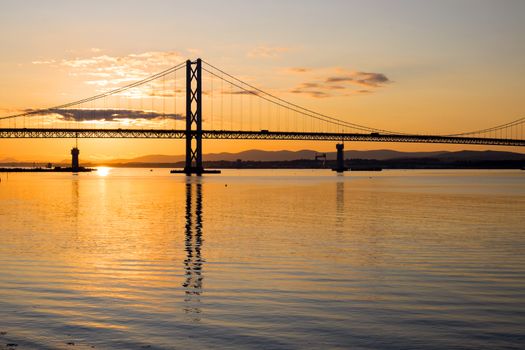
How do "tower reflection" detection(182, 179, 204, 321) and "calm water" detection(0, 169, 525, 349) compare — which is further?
"tower reflection" detection(182, 179, 204, 321)

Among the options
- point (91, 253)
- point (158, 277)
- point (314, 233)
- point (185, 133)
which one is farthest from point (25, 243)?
point (185, 133)

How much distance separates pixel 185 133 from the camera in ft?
392

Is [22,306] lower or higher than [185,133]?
lower

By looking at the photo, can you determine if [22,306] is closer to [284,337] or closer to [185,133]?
[284,337]

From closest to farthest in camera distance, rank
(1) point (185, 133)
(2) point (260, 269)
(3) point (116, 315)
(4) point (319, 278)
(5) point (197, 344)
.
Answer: (5) point (197, 344), (3) point (116, 315), (4) point (319, 278), (2) point (260, 269), (1) point (185, 133)

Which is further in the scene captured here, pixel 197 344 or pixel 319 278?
pixel 319 278

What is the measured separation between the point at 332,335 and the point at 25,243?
45.9 ft

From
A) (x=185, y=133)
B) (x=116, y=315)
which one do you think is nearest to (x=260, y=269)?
(x=116, y=315)

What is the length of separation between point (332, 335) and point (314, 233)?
14499mm

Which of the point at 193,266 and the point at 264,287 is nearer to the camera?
the point at 264,287

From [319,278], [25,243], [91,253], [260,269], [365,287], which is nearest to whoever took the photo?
[365,287]

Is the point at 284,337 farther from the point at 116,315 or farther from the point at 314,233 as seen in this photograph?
the point at 314,233

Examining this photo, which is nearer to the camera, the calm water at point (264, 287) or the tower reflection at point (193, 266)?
the calm water at point (264, 287)

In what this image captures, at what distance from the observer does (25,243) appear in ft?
66.0
